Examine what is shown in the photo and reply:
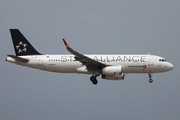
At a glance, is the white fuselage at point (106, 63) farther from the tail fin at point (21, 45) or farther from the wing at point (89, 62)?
the tail fin at point (21, 45)

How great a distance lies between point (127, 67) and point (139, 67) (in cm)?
165

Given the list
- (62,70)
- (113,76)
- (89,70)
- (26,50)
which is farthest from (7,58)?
(113,76)

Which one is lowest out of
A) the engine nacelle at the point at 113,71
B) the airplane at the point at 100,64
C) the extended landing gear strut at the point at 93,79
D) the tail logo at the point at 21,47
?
the extended landing gear strut at the point at 93,79

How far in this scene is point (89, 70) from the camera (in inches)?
2068

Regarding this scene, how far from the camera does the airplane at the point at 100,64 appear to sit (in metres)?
52.0

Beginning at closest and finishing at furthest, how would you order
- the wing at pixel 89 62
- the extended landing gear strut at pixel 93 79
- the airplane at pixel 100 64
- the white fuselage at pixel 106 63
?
the wing at pixel 89 62
the airplane at pixel 100 64
the white fuselage at pixel 106 63
the extended landing gear strut at pixel 93 79

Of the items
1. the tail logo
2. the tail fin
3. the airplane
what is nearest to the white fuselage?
the airplane

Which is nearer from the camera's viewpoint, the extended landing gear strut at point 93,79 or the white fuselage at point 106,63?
the white fuselage at point 106,63

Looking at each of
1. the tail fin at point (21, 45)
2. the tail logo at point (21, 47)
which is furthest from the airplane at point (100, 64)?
the tail logo at point (21, 47)

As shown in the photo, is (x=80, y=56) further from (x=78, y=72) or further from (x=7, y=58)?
(x=7, y=58)

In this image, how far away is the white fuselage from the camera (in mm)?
52594

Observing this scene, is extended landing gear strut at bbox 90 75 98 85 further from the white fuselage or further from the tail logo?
the tail logo

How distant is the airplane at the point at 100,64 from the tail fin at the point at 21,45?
101 cm

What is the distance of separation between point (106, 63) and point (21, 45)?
13.0 meters
